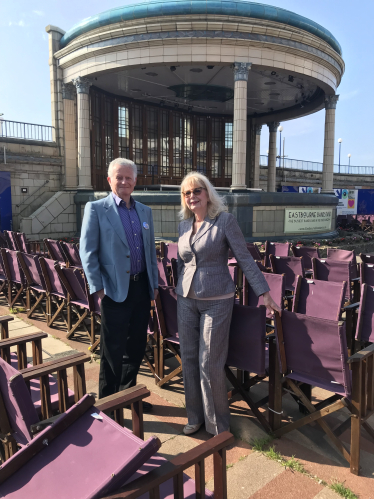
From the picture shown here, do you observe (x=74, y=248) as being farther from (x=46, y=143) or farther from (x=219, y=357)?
(x=46, y=143)

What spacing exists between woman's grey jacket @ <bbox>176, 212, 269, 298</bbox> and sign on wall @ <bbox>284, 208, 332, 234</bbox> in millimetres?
12861

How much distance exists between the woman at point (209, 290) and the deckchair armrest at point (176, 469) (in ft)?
3.67

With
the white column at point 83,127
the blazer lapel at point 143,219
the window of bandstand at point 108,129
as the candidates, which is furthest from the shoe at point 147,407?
the window of bandstand at point 108,129

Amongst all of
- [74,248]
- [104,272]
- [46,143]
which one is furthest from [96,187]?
[104,272]

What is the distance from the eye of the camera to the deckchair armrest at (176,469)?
1372mm

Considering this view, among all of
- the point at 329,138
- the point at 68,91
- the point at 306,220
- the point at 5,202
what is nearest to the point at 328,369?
the point at 306,220

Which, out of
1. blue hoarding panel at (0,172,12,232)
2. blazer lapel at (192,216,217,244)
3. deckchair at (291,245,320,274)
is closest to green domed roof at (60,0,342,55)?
blue hoarding panel at (0,172,12,232)

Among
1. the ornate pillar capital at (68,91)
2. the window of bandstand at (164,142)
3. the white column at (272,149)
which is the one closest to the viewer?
the ornate pillar capital at (68,91)

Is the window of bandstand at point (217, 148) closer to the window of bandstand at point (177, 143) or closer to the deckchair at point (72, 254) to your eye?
the window of bandstand at point (177, 143)

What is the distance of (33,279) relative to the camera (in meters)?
6.25

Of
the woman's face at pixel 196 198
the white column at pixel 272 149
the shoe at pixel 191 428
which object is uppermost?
the white column at pixel 272 149

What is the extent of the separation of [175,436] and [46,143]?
16.7m

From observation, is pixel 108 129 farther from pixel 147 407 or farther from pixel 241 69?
pixel 147 407

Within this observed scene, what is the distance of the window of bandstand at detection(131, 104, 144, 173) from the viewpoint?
2144cm
